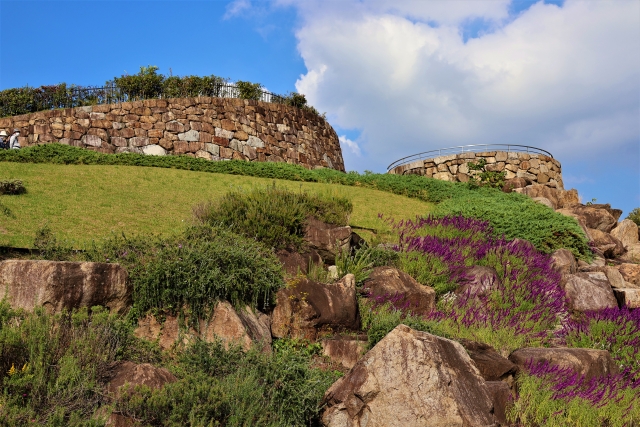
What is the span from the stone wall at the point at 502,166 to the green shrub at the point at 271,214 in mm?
18605

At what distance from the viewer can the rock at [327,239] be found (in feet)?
34.3

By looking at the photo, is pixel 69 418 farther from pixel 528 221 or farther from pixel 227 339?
pixel 528 221

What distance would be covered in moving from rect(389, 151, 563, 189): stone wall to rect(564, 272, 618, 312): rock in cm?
1738

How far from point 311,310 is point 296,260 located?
1.83 metres

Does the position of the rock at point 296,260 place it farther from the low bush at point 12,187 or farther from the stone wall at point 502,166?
the stone wall at point 502,166

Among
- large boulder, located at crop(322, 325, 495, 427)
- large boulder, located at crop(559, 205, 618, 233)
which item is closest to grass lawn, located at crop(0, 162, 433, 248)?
large boulder, located at crop(559, 205, 618, 233)

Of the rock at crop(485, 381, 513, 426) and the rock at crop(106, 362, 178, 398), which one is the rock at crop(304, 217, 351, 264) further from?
the rock at crop(106, 362, 178, 398)

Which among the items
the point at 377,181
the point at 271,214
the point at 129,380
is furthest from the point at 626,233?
the point at 129,380

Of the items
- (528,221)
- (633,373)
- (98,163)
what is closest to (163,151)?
(98,163)

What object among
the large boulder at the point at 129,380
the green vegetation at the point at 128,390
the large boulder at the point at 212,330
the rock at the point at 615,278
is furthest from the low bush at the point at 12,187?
the rock at the point at 615,278

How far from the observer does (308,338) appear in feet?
26.3

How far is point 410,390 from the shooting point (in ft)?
18.1

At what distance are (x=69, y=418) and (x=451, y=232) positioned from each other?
967 centimetres

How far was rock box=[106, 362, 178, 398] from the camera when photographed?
5.31 meters
